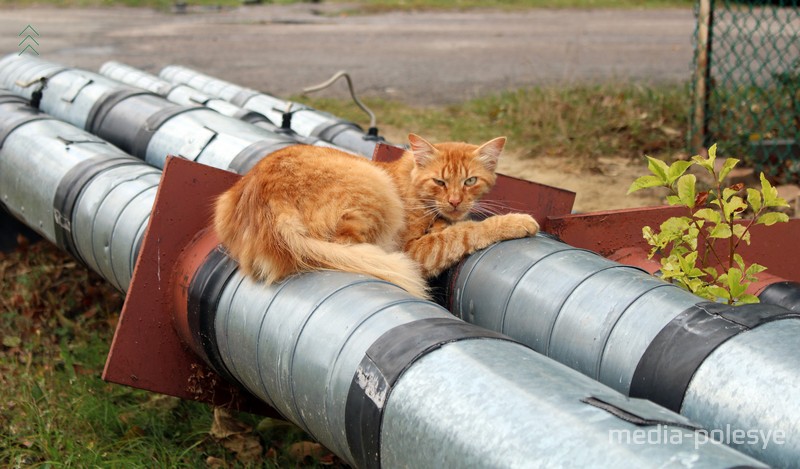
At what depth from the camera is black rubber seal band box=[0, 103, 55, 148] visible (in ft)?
13.8

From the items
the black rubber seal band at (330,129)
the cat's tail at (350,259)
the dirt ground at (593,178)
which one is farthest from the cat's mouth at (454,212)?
the dirt ground at (593,178)

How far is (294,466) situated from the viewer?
3072 mm

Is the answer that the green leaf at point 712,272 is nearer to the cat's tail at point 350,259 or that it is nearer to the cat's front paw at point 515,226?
the cat's front paw at point 515,226

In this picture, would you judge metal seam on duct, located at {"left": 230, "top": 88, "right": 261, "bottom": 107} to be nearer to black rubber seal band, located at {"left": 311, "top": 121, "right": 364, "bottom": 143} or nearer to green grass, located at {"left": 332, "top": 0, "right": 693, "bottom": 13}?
black rubber seal band, located at {"left": 311, "top": 121, "right": 364, "bottom": 143}

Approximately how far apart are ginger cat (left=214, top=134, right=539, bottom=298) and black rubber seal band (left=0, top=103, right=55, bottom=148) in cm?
177

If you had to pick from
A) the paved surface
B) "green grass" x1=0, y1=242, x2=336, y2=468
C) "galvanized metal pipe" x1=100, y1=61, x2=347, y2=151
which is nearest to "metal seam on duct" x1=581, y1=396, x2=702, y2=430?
"green grass" x1=0, y1=242, x2=336, y2=468

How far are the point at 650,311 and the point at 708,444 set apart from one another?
31.2 inches

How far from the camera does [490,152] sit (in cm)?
339

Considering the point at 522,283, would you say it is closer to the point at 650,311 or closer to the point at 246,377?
the point at 650,311

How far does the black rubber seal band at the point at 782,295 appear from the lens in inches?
106

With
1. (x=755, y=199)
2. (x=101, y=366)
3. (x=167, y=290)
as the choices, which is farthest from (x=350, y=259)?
(x=101, y=366)

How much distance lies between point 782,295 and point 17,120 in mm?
3502

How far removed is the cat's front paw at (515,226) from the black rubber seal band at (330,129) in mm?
2083

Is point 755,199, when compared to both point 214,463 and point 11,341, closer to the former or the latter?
point 214,463
